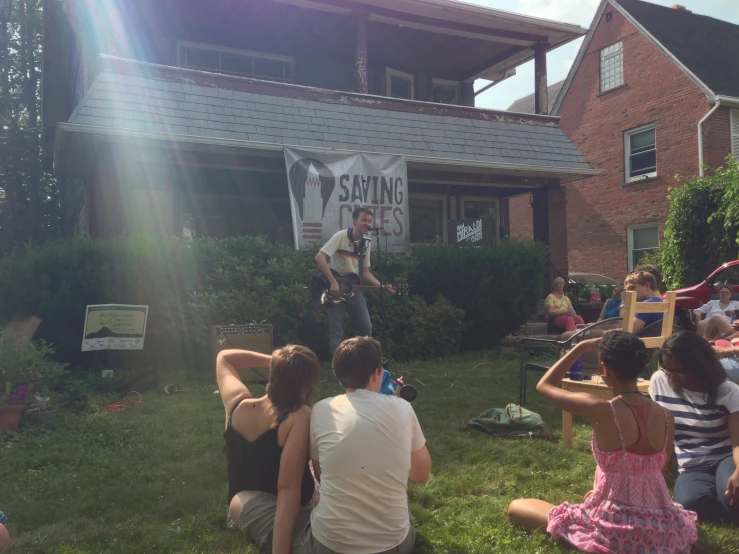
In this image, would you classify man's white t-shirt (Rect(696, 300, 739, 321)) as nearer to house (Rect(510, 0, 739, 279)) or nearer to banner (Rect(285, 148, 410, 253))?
banner (Rect(285, 148, 410, 253))

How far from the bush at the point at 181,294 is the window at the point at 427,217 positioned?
15.1ft

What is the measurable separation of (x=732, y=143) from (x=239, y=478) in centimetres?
1722

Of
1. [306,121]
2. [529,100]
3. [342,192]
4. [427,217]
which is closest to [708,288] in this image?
[427,217]

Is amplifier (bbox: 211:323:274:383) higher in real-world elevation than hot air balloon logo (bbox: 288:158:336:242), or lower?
lower

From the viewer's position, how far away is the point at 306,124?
10.2 metres

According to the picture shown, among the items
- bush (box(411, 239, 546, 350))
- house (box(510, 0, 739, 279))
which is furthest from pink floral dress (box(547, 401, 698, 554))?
house (box(510, 0, 739, 279))

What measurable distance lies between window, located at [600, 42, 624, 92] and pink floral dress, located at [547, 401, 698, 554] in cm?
1875

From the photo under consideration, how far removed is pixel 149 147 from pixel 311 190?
253cm

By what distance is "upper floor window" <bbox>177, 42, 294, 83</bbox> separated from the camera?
11984mm

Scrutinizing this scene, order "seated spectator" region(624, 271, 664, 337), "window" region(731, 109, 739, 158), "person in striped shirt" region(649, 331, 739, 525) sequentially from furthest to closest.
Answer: "window" region(731, 109, 739, 158)
"seated spectator" region(624, 271, 664, 337)
"person in striped shirt" region(649, 331, 739, 525)

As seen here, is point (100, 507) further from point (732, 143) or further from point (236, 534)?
point (732, 143)

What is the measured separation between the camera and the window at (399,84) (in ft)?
45.3

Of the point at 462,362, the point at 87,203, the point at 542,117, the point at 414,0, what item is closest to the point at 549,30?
the point at 542,117

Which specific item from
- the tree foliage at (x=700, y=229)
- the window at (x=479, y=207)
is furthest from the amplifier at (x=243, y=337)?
the tree foliage at (x=700, y=229)
